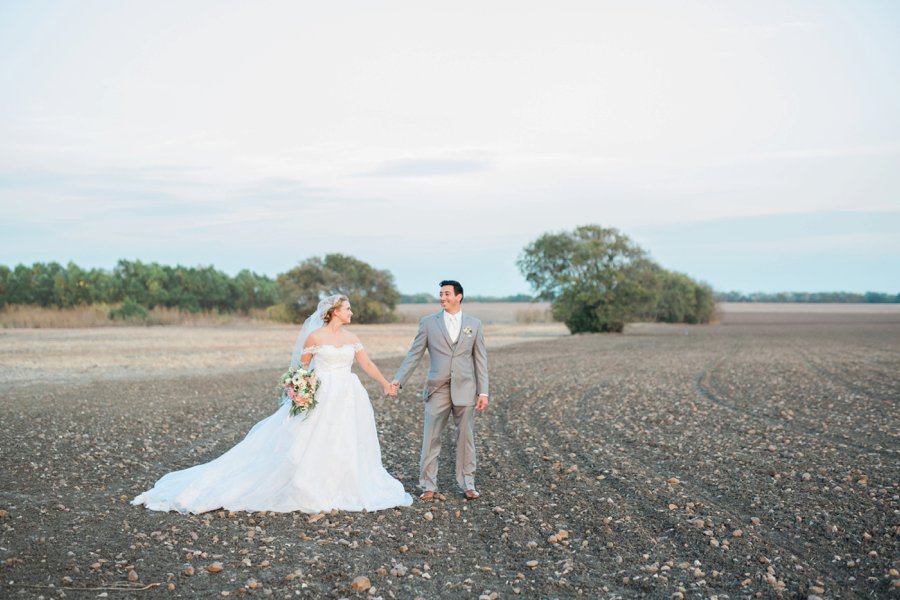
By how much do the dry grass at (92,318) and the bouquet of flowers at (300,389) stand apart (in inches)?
1849

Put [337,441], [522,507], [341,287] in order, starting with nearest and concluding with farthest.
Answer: [522,507] < [337,441] < [341,287]

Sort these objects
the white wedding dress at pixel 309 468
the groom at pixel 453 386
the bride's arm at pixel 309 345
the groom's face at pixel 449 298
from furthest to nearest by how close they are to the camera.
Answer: the bride's arm at pixel 309 345
the groom at pixel 453 386
the groom's face at pixel 449 298
the white wedding dress at pixel 309 468

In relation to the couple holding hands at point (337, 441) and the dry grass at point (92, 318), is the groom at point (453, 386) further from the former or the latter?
the dry grass at point (92, 318)

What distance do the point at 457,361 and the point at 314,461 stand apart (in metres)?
1.91

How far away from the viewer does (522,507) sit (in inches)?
351

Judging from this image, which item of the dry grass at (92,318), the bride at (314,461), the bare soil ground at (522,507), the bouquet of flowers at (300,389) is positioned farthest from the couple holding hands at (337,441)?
the dry grass at (92,318)

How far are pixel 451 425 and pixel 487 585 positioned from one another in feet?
27.6

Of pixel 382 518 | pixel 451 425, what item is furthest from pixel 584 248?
pixel 382 518

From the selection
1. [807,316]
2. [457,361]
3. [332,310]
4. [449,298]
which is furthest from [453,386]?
[807,316]

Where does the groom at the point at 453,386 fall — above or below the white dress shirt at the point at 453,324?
below

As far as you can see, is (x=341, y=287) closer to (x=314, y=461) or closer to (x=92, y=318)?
(x=92, y=318)

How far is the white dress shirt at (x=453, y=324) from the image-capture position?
9312mm

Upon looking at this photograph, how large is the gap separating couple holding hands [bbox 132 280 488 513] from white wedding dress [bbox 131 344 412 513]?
0.4 inches

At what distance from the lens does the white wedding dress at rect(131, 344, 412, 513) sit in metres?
8.62
